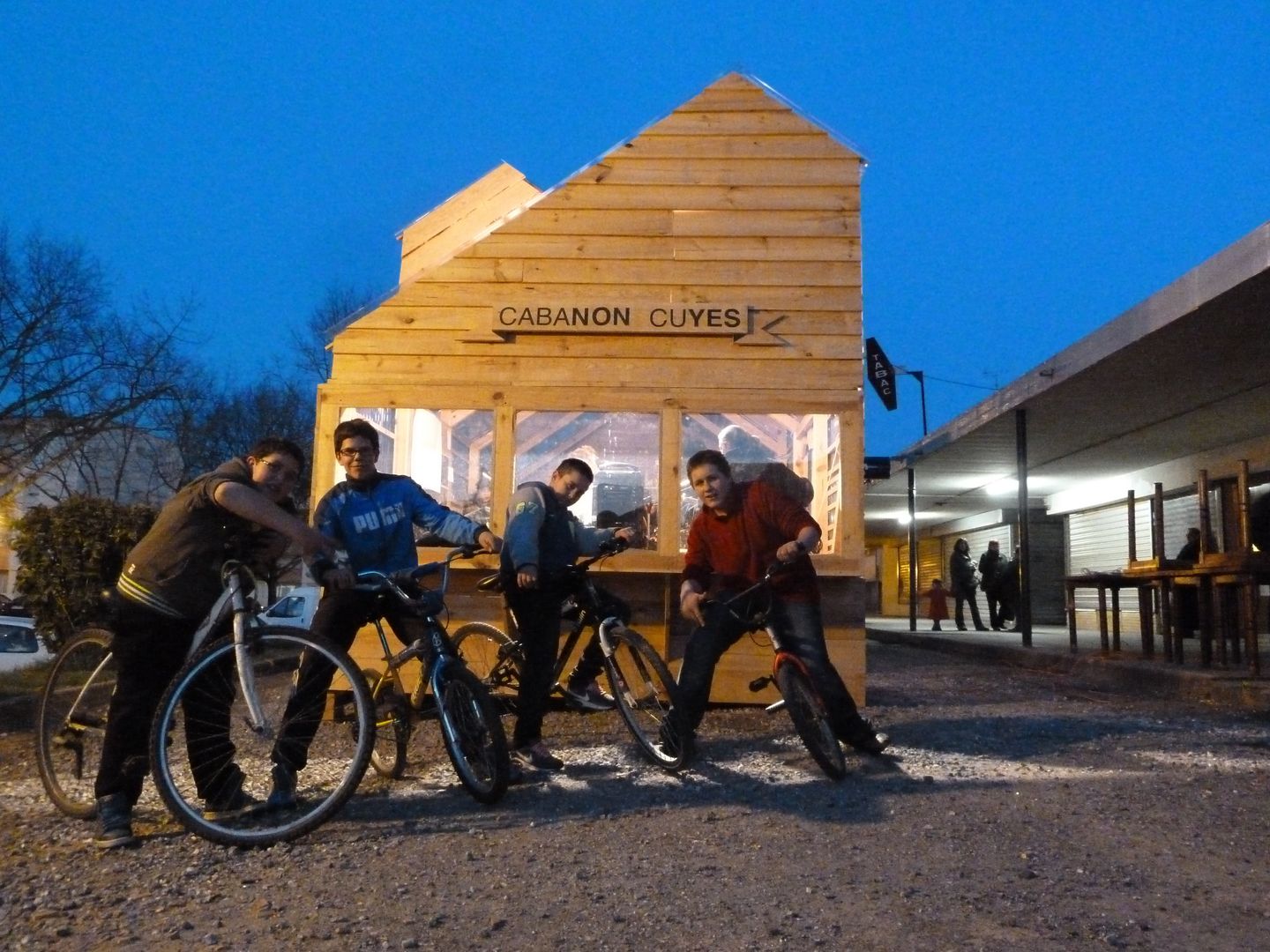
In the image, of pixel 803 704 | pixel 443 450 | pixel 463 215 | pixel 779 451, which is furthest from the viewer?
pixel 463 215

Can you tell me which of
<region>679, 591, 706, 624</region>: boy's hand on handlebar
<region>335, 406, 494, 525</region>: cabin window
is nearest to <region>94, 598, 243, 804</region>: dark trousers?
<region>679, 591, 706, 624</region>: boy's hand on handlebar

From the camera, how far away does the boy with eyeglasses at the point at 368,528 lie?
4.94 metres

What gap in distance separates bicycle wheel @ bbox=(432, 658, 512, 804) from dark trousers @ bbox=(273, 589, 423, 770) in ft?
1.01

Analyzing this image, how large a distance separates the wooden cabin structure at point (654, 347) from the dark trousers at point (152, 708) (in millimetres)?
3096

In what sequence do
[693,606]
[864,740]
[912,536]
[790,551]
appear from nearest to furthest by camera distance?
1. [790,551]
2. [864,740]
3. [693,606]
4. [912,536]

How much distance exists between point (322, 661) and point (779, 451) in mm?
4101

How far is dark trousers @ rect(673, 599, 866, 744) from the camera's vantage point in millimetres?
5477

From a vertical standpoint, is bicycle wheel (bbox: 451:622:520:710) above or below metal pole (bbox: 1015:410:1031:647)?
below

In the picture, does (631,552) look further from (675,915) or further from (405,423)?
(675,915)

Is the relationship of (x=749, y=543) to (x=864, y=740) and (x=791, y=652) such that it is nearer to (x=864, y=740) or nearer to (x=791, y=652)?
(x=791, y=652)

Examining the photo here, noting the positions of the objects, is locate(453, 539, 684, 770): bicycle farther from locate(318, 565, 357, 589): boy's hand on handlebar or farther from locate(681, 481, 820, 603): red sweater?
locate(318, 565, 357, 589): boy's hand on handlebar

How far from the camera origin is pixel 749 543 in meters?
5.78

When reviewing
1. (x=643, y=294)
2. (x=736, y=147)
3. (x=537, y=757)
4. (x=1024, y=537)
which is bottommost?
A: (x=537, y=757)

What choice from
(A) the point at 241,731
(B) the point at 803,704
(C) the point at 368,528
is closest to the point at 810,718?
(B) the point at 803,704
